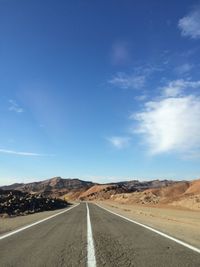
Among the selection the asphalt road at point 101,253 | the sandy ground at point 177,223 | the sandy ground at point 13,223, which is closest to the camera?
the asphalt road at point 101,253

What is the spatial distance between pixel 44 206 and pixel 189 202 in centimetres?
2194

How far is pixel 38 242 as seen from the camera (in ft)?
43.7

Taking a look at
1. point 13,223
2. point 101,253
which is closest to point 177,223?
point 13,223

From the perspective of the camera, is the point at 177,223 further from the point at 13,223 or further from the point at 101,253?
the point at 101,253

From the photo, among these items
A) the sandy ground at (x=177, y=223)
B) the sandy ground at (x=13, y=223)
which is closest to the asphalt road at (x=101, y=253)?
the sandy ground at (x=177, y=223)

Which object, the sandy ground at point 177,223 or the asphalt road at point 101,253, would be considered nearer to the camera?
the asphalt road at point 101,253

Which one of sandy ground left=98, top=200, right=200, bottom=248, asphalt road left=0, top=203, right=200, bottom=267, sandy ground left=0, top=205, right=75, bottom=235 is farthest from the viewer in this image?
sandy ground left=0, top=205, right=75, bottom=235

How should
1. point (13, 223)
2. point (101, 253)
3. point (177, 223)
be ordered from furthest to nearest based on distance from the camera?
point (13, 223) < point (177, 223) < point (101, 253)

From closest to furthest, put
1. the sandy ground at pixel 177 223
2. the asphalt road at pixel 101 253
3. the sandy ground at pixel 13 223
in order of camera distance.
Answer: the asphalt road at pixel 101 253
the sandy ground at pixel 177 223
the sandy ground at pixel 13 223

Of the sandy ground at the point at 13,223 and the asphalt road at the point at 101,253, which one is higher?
the sandy ground at the point at 13,223

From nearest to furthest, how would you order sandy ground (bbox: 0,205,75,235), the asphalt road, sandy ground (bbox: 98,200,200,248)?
the asphalt road, sandy ground (bbox: 98,200,200,248), sandy ground (bbox: 0,205,75,235)

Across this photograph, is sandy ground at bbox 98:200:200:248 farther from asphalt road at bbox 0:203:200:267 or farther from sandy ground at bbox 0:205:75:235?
sandy ground at bbox 0:205:75:235

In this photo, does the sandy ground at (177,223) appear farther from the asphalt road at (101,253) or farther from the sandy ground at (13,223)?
the sandy ground at (13,223)

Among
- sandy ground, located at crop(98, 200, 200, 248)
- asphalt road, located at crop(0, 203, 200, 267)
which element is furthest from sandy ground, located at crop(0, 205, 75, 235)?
sandy ground, located at crop(98, 200, 200, 248)
